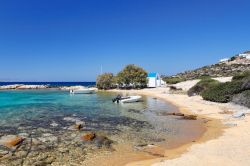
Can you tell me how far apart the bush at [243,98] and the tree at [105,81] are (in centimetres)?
7194

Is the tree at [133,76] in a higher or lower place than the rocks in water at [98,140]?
higher

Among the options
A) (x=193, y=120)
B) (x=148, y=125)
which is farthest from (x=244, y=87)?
(x=148, y=125)

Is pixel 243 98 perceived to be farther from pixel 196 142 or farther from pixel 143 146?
pixel 143 146

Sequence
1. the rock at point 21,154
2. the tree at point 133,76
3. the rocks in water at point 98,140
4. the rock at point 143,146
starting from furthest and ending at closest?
1. the tree at point 133,76
2. the rocks in water at point 98,140
3. the rock at point 143,146
4. the rock at point 21,154

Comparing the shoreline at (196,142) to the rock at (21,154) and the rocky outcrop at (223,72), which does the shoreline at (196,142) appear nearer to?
the rock at (21,154)

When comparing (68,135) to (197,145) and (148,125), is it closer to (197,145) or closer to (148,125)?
(148,125)

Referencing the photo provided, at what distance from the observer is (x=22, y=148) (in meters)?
20.9

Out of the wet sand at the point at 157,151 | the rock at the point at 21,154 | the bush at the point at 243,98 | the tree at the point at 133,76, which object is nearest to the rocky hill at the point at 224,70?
the tree at the point at 133,76

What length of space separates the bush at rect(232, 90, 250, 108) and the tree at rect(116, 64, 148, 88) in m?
60.2

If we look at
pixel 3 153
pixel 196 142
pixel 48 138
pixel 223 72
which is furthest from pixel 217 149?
pixel 223 72

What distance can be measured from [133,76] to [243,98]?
208 ft

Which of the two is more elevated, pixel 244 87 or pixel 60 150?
pixel 244 87

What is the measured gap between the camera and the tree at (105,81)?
363ft

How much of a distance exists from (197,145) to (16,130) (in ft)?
59.2
